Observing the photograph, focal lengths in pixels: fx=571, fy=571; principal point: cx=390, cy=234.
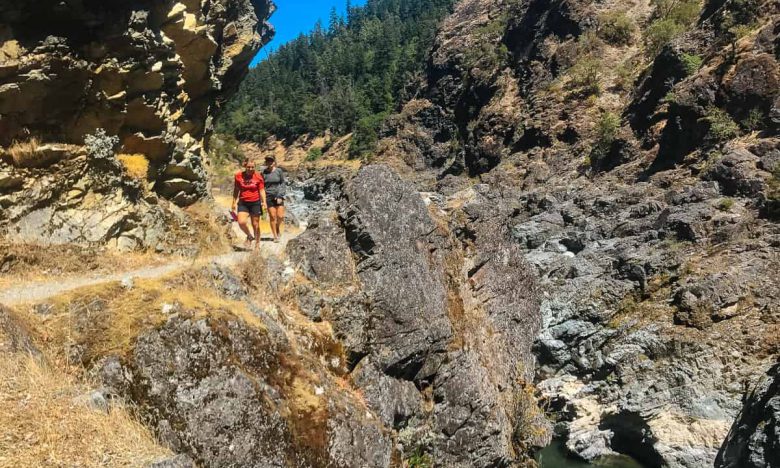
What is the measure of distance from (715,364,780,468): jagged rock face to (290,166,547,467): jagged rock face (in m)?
4.19

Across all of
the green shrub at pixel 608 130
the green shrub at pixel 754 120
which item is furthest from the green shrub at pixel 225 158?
the green shrub at pixel 754 120

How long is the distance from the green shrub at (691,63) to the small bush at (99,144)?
38.0 m

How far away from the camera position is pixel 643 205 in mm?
30156

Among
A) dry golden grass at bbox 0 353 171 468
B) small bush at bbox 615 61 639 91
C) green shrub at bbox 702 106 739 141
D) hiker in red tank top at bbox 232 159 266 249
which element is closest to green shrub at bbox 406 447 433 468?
dry golden grass at bbox 0 353 171 468

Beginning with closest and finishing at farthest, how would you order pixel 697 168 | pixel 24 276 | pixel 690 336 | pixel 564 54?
pixel 24 276 → pixel 690 336 → pixel 697 168 → pixel 564 54

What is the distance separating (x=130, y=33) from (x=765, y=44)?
1397 inches

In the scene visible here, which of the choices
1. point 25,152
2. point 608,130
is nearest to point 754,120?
point 608,130

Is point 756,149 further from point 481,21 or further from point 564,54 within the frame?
point 481,21

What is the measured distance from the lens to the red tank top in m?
11.9

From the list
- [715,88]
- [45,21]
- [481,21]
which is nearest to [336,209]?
[45,21]

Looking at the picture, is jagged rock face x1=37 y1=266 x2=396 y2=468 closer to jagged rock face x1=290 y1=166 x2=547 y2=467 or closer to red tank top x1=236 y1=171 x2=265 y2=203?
jagged rock face x1=290 y1=166 x2=547 y2=467

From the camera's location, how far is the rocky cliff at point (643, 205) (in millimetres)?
18719

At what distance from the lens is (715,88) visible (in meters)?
34.3

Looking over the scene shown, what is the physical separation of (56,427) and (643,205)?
2975 cm
